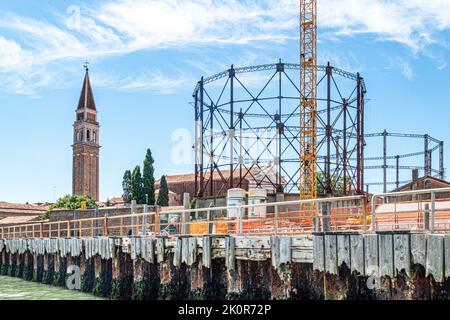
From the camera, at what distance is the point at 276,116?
219ft

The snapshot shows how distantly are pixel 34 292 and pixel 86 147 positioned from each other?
12065 cm

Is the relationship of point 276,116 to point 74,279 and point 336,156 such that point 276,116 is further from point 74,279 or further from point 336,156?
point 74,279

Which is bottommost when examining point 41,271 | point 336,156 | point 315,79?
point 41,271

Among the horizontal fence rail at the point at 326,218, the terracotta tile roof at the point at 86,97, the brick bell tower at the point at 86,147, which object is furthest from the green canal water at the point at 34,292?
the terracotta tile roof at the point at 86,97

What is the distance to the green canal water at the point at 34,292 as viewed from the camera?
89.7ft

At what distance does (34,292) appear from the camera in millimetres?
30391

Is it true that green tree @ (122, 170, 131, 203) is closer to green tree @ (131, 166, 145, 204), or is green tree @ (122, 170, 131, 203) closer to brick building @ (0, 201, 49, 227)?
brick building @ (0, 201, 49, 227)

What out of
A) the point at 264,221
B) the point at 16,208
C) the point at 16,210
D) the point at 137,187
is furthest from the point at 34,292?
the point at 16,208

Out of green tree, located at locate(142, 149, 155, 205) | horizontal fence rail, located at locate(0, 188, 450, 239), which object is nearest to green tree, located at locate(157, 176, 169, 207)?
green tree, located at locate(142, 149, 155, 205)

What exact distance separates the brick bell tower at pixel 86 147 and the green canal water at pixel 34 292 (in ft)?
366

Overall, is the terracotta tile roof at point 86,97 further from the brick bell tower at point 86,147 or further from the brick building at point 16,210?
the brick building at point 16,210

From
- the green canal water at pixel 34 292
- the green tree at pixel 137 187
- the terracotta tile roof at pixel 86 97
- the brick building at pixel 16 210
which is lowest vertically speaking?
the green canal water at pixel 34 292
